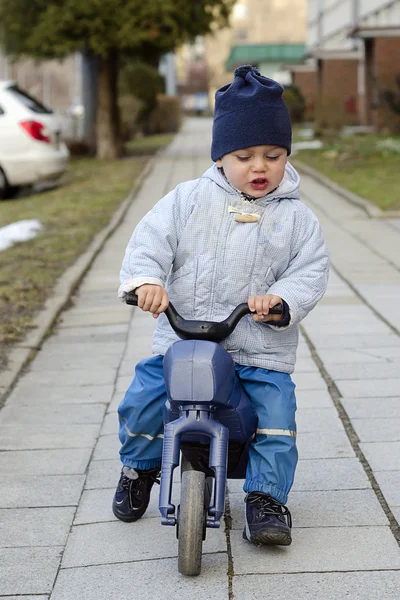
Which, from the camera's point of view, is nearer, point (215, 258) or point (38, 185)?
point (215, 258)

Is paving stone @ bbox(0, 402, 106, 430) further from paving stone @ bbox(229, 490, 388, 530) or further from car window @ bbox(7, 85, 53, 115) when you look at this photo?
car window @ bbox(7, 85, 53, 115)

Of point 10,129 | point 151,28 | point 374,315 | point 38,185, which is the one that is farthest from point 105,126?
point 374,315

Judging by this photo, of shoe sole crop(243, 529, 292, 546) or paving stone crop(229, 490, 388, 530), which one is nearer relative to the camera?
shoe sole crop(243, 529, 292, 546)

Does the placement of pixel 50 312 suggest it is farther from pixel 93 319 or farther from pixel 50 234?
pixel 50 234

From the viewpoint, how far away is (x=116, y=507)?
3525 mm

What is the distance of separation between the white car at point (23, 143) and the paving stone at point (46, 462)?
36.5 ft

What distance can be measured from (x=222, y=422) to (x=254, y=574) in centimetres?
46

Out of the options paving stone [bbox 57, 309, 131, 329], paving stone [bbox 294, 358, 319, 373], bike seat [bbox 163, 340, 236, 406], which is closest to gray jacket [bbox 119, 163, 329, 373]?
bike seat [bbox 163, 340, 236, 406]

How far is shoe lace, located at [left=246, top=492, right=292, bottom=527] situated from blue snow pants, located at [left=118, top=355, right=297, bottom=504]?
0.03m

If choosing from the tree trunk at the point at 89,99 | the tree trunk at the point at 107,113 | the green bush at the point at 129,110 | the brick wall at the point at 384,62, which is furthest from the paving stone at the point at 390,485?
the green bush at the point at 129,110

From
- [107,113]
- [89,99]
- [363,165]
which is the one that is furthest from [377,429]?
[89,99]

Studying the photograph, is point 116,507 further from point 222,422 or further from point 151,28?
point 151,28

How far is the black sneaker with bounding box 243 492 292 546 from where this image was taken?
3.18 metres

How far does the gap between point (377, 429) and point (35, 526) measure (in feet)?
5.25
